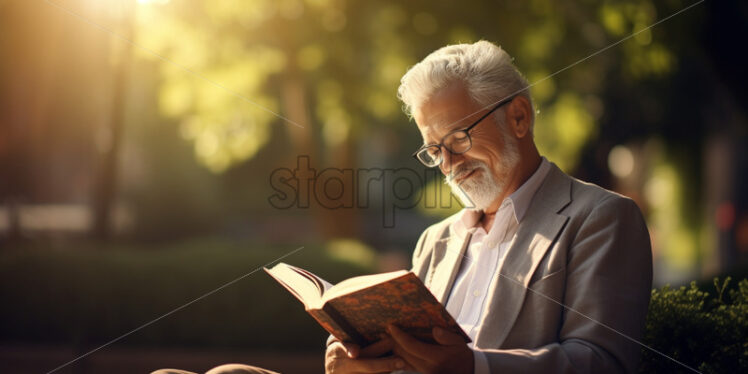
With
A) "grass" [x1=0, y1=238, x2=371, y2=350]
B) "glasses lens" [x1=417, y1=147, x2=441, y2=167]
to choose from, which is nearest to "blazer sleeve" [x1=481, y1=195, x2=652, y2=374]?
"glasses lens" [x1=417, y1=147, x2=441, y2=167]

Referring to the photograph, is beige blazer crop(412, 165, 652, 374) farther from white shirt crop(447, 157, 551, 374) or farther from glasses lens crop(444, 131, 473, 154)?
glasses lens crop(444, 131, 473, 154)

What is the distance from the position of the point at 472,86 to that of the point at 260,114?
8336 mm

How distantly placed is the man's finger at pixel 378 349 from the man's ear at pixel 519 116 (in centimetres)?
102

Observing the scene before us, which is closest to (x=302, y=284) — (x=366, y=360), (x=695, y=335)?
(x=366, y=360)

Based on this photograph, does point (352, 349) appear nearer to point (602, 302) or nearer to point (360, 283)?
point (360, 283)

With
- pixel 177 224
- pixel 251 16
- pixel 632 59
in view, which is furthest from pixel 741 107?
pixel 177 224

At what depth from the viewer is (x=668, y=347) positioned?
2.50 metres

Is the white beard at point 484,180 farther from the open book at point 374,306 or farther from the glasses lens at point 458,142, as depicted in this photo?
the open book at point 374,306

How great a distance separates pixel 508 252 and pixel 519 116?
22.9 inches

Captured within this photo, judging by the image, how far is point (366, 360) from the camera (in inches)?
88.0

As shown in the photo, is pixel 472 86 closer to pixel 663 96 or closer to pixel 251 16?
pixel 251 16

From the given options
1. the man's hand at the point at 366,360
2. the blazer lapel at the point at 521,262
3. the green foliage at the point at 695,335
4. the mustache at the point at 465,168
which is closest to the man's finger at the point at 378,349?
the man's hand at the point at 366,360

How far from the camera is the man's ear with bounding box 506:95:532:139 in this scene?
275cm

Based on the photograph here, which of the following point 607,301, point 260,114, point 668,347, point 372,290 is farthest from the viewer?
point 260,114
